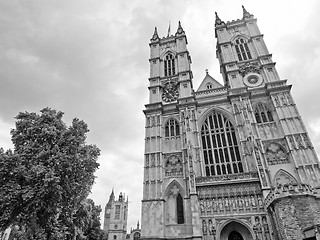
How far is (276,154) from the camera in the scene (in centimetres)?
2031

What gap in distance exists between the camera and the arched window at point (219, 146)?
827 inches

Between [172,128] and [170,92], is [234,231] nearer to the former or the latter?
[172,128]

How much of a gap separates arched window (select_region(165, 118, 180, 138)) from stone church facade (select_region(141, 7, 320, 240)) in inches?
4.5

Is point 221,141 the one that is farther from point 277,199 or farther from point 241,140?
point 277,199

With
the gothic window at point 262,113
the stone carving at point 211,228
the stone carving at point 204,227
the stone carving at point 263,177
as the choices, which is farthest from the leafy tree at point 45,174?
the gothic window at point 262,113

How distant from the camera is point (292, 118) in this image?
21.2 m

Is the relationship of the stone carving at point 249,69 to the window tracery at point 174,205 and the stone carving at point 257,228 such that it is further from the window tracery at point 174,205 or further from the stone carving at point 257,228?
the stone carving at point 257,228

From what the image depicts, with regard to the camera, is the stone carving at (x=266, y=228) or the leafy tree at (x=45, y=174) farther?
the stone carving at (x=266, y=228)

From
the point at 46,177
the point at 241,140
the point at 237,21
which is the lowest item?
the point at 46,177

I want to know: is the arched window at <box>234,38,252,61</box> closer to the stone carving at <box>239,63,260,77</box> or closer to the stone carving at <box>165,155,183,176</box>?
Result: the stone carving at <box>239,63,260,77</box>

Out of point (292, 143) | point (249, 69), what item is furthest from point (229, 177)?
point (249, 69)

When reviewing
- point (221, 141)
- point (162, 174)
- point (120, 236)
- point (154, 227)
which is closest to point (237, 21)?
point (221, 141)

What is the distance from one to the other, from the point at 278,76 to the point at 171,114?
1249 centimetres

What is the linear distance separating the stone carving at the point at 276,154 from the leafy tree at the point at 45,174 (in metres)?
15.4
